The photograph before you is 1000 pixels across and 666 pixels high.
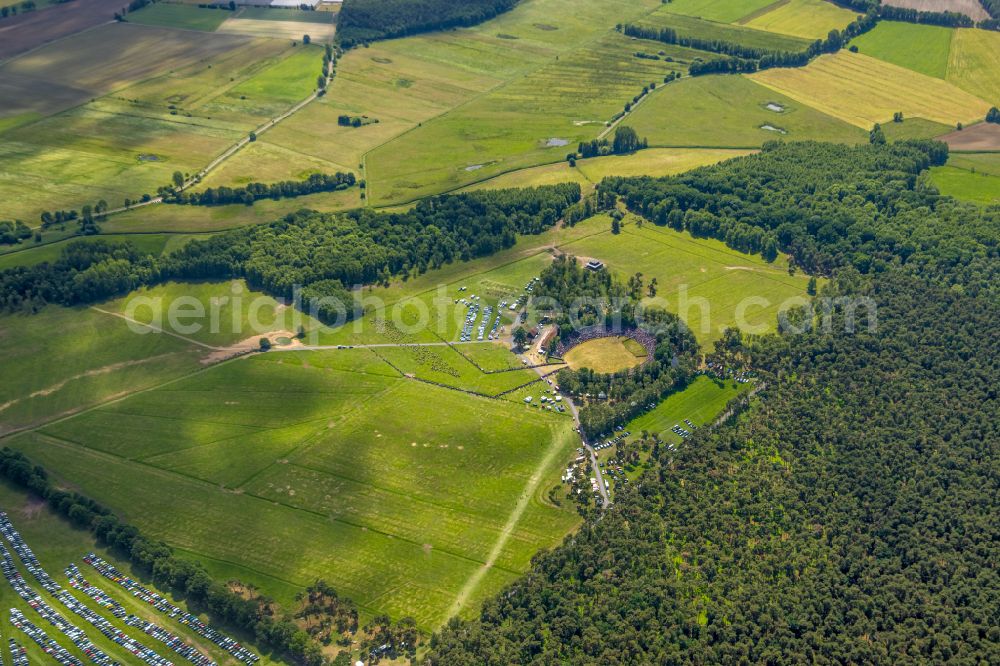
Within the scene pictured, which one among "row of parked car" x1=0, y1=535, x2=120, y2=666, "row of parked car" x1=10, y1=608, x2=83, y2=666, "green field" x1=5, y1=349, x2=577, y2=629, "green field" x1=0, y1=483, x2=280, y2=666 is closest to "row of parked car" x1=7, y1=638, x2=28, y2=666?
"green field" x1=0, y1=483, x2=280, y2=666

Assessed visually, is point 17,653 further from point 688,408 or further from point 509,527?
point 688,408

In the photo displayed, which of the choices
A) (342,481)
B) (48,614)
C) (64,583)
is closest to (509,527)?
(342,481)

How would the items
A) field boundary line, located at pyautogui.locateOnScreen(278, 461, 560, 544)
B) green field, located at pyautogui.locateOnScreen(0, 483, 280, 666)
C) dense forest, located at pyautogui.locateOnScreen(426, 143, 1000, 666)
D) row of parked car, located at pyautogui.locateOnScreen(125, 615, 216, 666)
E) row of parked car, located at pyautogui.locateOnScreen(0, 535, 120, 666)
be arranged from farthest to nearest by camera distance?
field boundary line, located at pyautogui.locateOnScreen(278, 461, 560, 544), green field, located at pyautogui.locateOnScreen(0, 483, 280, 666), row of parked car, located at pyautogui.locateOnScreen(0, 535, 120, 666), row of parked car, located at pyautogui.locateOnScreen(125, 615, 216, 666), dense forest, located at pyautogui.locateOnScreen(426, 143, 1000, 666)

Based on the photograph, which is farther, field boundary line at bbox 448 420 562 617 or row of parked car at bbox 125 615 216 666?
field boundary line at bbox 448 420 562 617

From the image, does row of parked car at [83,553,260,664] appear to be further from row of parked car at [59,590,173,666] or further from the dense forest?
the dense forest

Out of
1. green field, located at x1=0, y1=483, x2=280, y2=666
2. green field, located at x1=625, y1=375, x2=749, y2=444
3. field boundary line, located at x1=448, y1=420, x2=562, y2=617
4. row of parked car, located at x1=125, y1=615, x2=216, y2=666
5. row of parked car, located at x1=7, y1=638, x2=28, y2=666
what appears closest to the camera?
row of parked car, located at x1=7, y1=638, x2=28, y2=666

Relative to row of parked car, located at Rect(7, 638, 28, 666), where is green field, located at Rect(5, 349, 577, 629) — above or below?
above

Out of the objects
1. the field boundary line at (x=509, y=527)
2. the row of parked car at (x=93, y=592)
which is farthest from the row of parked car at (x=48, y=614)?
the field boundary line at (x=509, y=527)

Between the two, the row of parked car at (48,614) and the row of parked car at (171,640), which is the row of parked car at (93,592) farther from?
the row of parked car at (48,614)
